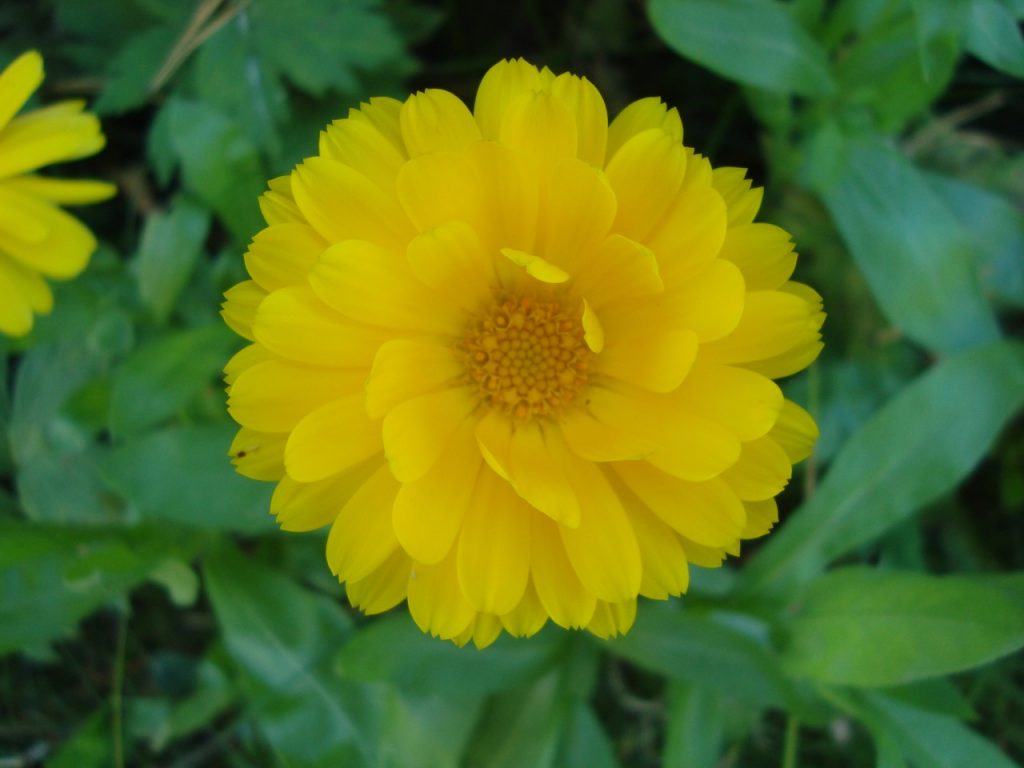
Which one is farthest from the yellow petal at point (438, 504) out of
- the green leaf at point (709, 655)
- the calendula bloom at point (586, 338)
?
the green leaf at point (709, 655)

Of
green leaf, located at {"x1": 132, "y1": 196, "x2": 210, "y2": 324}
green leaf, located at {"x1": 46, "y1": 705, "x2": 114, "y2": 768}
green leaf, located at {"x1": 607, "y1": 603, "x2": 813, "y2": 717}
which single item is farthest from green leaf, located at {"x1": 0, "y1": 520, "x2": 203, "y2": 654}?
green leaf, located at {"x1": 607, "y1": 603, "x2": 813, "y2": 717}

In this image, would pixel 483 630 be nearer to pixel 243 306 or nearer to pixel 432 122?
pixel 243 306

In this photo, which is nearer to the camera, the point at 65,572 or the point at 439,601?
the point at 439,601

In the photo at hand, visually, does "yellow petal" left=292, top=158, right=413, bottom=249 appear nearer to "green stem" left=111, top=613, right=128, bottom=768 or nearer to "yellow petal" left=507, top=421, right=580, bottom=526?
"yellow petal" left=507, top=421, right=580, bottom=526

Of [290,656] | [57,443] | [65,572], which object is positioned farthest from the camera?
[57,443]

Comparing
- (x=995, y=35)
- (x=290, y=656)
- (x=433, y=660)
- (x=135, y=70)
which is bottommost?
(x=290, y=656)

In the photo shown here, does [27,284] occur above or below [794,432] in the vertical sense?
below

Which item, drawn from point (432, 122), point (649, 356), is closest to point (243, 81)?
point (432, 122)

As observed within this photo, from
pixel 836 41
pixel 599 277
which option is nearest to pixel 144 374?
pixel 599 277
